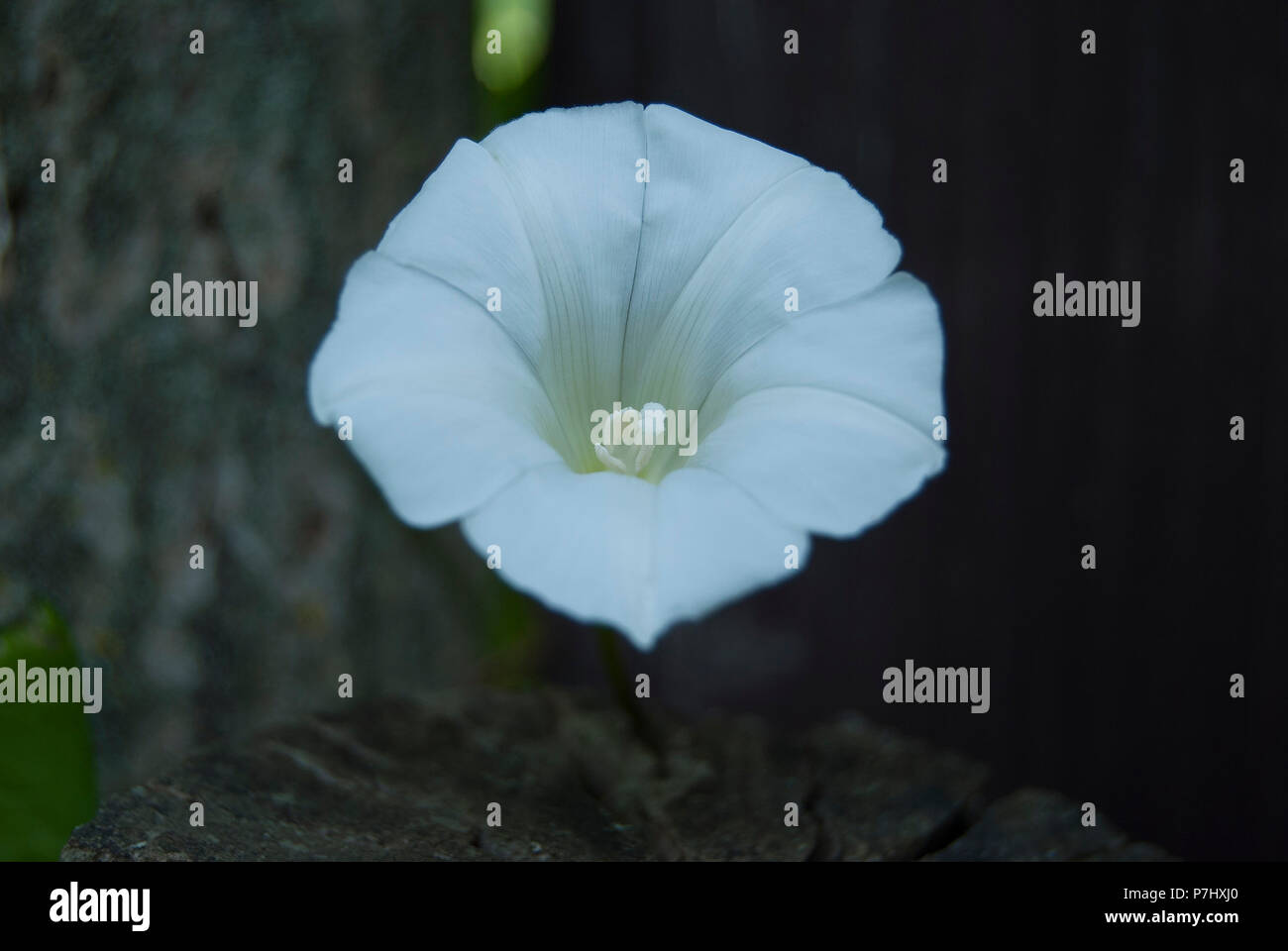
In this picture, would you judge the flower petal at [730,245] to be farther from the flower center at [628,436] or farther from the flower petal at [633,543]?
the flower petal at [633,543]

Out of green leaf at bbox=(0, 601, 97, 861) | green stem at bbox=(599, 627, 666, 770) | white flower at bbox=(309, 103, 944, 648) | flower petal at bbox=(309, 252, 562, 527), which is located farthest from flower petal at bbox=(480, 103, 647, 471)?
green leaf at bbox=(0, 601, 97, 861)

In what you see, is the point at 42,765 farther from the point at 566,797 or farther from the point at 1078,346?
the point at 1078,346

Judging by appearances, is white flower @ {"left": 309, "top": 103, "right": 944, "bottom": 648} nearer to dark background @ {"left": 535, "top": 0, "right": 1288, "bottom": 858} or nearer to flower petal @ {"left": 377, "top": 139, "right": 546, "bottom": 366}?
flower petal @ {"left": 377, "top": 139, "right": 546, "bottom": 366}

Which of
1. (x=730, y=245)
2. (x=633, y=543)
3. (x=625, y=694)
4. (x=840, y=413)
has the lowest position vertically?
(x=625, y=694)

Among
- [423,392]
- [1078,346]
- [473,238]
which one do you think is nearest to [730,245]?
[473,238]

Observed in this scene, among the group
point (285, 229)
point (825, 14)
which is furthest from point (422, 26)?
point (825, 14)

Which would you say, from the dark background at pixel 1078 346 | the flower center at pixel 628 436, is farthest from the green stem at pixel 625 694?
the dark background at pixel 1078 346
